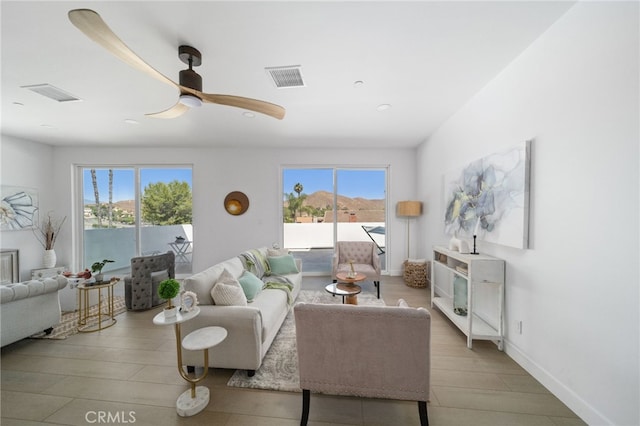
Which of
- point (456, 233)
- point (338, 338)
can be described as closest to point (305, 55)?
point (338, 338)

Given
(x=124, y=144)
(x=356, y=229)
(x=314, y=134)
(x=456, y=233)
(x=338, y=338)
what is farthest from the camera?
(x=356, y=229)

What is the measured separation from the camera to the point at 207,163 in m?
4.84

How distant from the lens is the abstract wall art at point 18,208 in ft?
12.8

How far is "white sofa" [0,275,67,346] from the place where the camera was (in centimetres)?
222

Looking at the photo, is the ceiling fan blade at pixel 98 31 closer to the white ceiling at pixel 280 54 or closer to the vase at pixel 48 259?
the white ceiling at pixel 280 54

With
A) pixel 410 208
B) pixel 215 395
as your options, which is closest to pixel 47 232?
pixel 215 395

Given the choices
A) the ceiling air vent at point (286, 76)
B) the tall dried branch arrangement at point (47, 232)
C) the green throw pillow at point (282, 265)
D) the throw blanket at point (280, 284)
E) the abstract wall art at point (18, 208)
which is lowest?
the throw blanket at point (280, 284)

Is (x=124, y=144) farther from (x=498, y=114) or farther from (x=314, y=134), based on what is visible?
(x=498, y=114)

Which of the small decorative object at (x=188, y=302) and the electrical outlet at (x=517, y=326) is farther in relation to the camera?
the electrical outlet at (x=517, y=326)

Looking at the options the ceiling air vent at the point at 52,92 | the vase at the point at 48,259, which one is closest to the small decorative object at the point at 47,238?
the vase at the point at 48,259

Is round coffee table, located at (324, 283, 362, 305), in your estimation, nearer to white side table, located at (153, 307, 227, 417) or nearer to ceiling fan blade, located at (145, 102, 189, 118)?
white side table, located at (153, 307, 227, 417)

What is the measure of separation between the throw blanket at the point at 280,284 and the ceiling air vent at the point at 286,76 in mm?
2388

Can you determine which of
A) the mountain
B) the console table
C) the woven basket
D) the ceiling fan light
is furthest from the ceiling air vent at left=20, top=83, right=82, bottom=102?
the woven basket

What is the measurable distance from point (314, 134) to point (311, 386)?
11.7 ft
